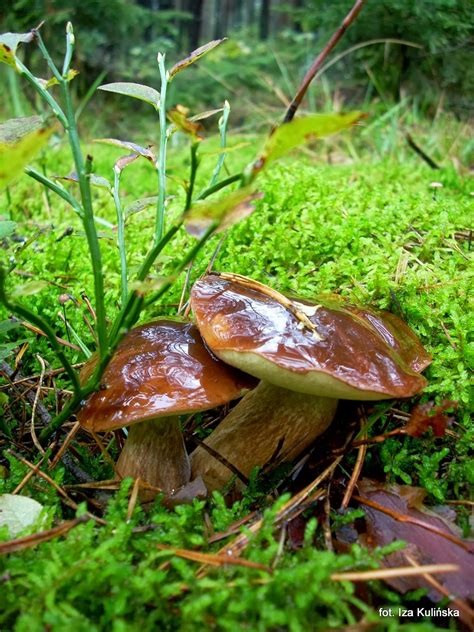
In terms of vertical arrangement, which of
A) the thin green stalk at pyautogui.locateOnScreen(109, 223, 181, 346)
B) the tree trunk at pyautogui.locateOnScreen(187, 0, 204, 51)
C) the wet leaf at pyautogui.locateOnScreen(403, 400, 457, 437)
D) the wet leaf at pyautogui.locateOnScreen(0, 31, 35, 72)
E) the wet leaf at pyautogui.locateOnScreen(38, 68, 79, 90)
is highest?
the tree trunk at pyautogui.locateOnScreen(187, 0, 204, 51)

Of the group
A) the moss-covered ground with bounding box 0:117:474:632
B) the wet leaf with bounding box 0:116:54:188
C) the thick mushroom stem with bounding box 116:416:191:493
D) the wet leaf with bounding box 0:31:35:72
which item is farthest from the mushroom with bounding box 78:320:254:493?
the wet leaf with bounding box 0:31:35:72

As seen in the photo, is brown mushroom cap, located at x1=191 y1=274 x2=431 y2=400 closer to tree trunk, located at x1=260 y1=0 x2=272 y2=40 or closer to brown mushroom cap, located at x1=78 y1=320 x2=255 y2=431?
brown mushroom cap, located at x1=78 y1=320 x2=255 y2=431

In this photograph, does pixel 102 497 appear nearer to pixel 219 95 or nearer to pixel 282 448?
pixel 282 448

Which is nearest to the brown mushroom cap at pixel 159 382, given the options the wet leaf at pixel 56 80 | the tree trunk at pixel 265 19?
the wet leaf at pixel 56 80

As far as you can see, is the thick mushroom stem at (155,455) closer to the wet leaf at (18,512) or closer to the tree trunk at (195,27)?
the wet leaf at (18,512)

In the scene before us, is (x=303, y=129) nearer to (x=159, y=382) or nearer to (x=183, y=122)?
(x=183, y=122)

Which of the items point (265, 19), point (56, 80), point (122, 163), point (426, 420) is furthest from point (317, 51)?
point (265, 19)

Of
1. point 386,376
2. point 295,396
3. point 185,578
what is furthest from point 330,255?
point 185,578
